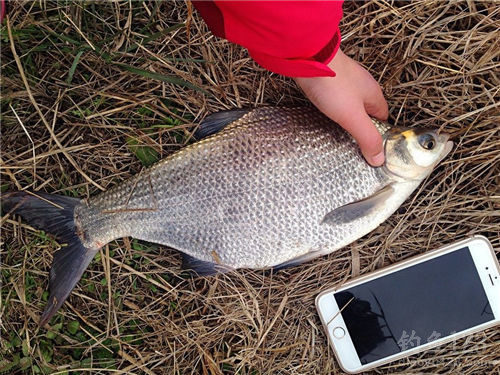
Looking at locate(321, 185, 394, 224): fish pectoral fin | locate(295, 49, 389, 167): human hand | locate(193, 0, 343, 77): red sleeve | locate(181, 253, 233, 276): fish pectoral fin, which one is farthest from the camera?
locate(181, 253, 233, 276): fish pectoral fin

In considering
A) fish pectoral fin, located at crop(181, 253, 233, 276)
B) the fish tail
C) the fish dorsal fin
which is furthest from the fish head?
the fish tail

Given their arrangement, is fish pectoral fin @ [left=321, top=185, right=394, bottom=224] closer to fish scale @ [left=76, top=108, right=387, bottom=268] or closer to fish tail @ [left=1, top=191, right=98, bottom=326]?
fish scale @ [left=76, top=108, right=387, bottom=268]

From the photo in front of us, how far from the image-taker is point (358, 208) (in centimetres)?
184

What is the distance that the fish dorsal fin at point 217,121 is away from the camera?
1.99 metres

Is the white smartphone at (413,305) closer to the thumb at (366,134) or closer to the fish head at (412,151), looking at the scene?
A: the fish head at (412,151)

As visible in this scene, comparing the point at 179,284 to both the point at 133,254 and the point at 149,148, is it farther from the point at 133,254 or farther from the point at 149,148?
the point at 149,148

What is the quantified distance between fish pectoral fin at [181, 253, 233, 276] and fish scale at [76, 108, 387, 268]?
1.1 inches

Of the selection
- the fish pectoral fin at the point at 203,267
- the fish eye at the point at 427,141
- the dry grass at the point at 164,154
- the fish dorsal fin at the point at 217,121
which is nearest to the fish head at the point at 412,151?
the fish eye at the point at 427,141

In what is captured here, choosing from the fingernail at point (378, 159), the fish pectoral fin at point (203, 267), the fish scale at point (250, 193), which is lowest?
the fish pectoral fin at point (203, 267)

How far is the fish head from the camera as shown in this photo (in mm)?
1821

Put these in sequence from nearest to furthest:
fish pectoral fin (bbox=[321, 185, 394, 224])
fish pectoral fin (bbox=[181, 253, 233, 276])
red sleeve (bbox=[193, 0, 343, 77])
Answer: red sleeve (bbox=[193, 0, 343, 77]), fish pectoral fin (bbox=[321, 185, 394, 224]), fish pectoral fin (bbox=[181, 253, 233, 276])

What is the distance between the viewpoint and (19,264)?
211cm

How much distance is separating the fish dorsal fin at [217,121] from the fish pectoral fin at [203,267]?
20.2 inches

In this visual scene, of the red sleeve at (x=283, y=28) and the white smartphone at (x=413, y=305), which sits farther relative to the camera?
the white smartphone at (x=413, y=305)
